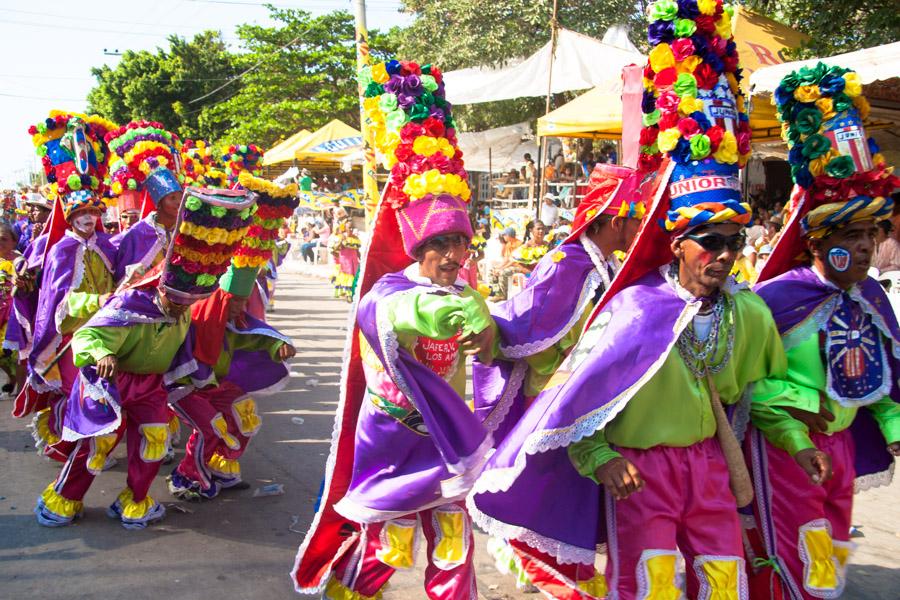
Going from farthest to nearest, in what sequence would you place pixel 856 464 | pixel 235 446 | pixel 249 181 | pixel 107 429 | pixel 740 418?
pixel 235 446 → pixel 249 181 → pixel 107 429 → pixel 856 464 → pixel 740 418

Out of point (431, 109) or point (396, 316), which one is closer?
point (396, 316)

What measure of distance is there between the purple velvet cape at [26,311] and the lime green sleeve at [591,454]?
5.24 m

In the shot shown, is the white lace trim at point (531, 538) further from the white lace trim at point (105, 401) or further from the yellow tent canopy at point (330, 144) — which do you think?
the yellow tent canopy at point (330, 144)

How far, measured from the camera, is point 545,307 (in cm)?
412

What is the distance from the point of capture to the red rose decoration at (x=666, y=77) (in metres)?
3.05

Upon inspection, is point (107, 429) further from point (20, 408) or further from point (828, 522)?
point (828, 522)

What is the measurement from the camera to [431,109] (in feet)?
12.6

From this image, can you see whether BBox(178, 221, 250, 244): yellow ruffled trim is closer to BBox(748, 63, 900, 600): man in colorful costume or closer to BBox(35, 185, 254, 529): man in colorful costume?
BBox(35, 185, 254, 529): man in colorful costume

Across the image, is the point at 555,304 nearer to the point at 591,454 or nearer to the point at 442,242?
the point at 442,242

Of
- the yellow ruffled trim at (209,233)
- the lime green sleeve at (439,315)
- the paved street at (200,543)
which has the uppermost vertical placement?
the yellow ruffled trim at (209,233)

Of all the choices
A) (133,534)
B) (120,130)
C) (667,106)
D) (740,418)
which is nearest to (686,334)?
(740,418)

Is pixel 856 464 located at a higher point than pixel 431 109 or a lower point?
lower

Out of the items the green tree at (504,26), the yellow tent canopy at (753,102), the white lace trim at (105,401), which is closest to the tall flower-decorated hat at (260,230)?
the white lace trim at (105,401)

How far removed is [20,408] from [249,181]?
3124 millimetres
